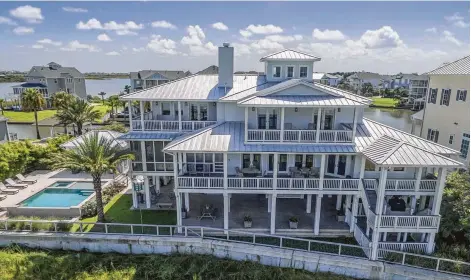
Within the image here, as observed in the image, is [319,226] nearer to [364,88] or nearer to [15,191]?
[15,191]

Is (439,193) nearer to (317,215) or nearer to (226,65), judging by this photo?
(317,215)

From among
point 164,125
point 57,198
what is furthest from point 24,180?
point 164,125

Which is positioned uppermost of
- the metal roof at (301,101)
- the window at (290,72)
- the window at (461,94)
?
the window at (290,72)

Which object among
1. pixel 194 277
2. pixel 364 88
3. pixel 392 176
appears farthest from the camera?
pixel 364 88

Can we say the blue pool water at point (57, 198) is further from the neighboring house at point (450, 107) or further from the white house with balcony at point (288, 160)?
the neighboring house at point (450, 107)

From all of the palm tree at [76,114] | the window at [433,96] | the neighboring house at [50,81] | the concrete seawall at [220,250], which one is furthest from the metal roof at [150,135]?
the neighboring house at [50,81]

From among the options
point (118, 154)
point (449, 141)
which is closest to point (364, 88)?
point (449, 141)
